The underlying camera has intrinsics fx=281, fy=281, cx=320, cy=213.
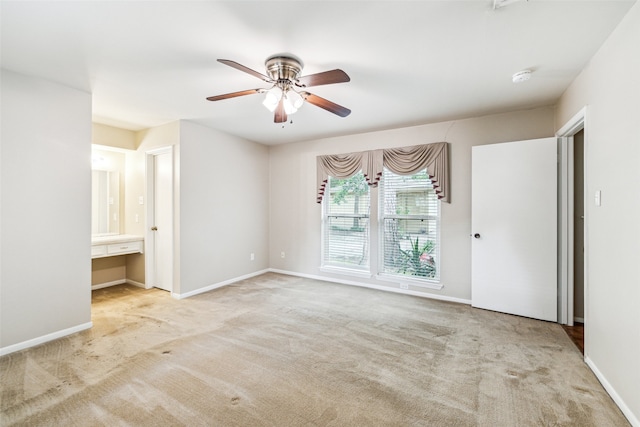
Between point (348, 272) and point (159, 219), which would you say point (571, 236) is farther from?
point (159, 219)

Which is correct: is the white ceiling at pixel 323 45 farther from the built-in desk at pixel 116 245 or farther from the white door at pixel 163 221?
the built-in desk at pixel 116 245

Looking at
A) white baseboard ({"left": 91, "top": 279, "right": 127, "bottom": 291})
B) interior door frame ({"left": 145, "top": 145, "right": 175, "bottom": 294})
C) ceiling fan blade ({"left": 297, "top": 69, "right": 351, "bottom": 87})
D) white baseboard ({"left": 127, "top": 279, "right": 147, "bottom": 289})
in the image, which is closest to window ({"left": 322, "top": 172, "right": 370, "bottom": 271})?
ceiling fan blade ({"left": 297, "top": 69, "right": 351, "bottom": 87})

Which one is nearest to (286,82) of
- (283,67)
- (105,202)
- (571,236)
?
(283,67)

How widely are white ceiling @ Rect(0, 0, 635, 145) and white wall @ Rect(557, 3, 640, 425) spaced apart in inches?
9.1

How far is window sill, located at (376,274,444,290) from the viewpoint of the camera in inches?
157

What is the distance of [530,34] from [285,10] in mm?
1702

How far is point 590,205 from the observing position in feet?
7.50

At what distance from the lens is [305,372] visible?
2217mm

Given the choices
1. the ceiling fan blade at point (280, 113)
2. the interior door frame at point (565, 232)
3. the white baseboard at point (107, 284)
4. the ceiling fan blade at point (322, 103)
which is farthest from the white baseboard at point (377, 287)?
the ceiling fan blade at point (280, 113)

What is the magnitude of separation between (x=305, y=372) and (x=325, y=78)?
88.7 inches

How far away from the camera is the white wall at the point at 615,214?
1.69 meters

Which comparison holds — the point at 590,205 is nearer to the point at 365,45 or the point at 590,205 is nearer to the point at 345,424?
the point at 365,45

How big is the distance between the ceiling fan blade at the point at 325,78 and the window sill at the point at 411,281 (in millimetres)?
3125

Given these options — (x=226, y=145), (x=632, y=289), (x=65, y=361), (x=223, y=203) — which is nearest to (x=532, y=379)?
(x=632, y=289)
